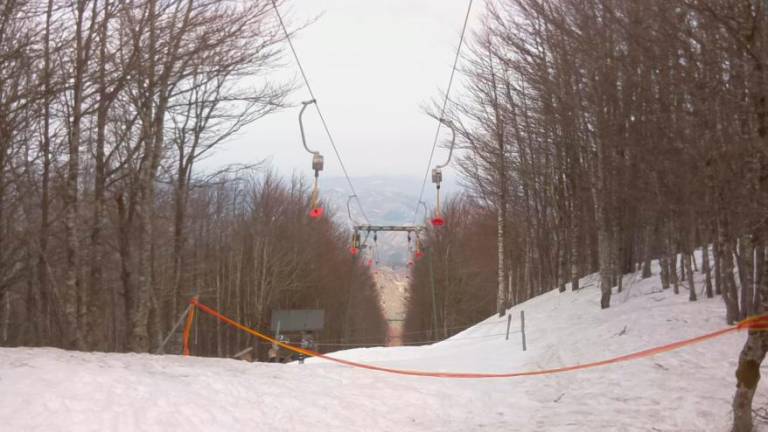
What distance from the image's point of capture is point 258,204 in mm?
43625

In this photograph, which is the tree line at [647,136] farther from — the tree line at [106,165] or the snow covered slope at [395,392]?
the tree line at [106,165]

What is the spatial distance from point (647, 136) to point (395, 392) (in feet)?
20.7

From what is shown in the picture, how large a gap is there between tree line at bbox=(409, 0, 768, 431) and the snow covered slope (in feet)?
3.60

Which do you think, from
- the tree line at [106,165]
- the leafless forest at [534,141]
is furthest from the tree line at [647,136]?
the tree line at [106,165]

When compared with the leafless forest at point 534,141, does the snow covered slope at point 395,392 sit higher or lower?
lower

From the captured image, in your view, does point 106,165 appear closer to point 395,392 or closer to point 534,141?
point 395,392

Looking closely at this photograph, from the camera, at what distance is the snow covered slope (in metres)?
6.25

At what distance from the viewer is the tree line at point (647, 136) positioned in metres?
6.62

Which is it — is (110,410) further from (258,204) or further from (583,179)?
(258,204)

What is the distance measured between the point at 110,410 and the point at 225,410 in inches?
49.9

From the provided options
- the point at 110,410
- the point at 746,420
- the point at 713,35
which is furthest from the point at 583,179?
the point at 110,410

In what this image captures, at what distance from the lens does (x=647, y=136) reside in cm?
1162

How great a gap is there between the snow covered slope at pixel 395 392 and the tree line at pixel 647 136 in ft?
3.60

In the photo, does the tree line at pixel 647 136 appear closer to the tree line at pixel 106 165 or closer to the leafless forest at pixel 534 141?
the leafless forest at pixel 534 141
